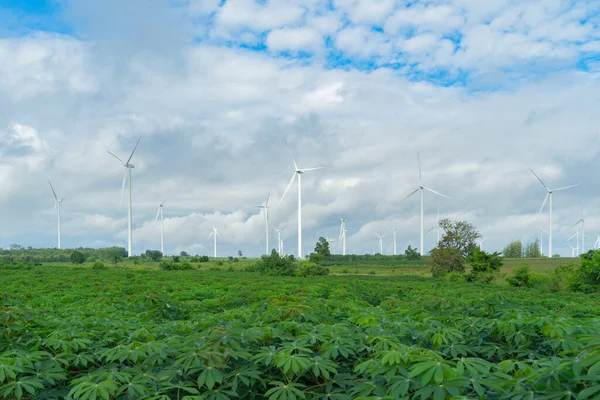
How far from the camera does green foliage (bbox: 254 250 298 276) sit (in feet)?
196

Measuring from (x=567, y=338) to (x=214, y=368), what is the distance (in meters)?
3.78

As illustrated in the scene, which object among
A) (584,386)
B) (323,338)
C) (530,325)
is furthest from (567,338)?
(323,338)

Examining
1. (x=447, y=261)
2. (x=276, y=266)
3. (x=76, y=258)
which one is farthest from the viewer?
(x=76, y=258)

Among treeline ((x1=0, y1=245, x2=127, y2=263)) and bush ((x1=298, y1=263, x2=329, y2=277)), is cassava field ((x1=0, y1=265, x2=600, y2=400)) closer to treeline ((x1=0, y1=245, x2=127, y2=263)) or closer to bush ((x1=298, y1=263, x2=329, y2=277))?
bush ((x1=298, y1=263, x2=329, y2=277))

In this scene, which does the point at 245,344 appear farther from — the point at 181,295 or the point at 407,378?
the point at 181,295

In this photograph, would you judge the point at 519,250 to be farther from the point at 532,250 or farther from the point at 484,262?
the point at 484,262

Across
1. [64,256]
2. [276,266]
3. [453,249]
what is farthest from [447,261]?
[64,256]

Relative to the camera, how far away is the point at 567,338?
5.57m

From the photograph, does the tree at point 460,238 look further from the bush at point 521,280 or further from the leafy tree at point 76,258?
the leafy tree at point 76,258

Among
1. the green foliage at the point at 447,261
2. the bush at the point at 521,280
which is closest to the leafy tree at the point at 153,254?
the green foliage at the point at 447,261

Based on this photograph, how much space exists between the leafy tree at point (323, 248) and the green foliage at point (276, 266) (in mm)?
39058

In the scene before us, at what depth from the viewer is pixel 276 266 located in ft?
204

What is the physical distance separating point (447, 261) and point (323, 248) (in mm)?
41144

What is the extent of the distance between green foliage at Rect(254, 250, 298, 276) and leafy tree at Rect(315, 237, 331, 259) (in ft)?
128
